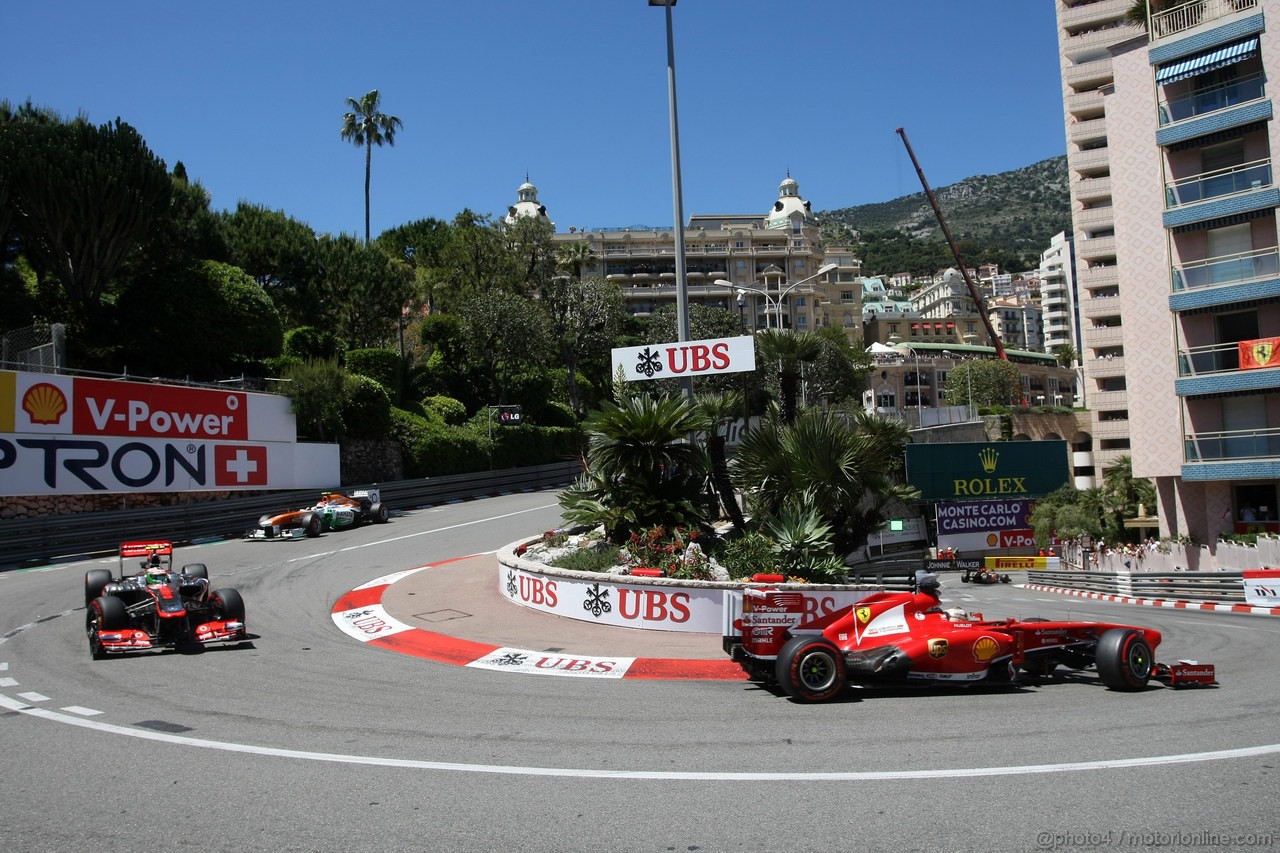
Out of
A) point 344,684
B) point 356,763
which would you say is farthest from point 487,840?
point 344,684

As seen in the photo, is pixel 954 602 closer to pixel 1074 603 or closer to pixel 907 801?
pixel 1074 603

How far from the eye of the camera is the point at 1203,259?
105 feet

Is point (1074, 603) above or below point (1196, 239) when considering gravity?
below

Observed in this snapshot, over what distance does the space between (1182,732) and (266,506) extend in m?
29.3

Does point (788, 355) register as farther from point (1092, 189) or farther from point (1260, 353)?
point (1092, 189)

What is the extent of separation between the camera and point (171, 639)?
1326 centimetres

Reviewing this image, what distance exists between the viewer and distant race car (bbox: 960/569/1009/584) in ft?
121

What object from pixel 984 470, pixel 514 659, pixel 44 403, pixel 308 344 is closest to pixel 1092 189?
pixel 984 470

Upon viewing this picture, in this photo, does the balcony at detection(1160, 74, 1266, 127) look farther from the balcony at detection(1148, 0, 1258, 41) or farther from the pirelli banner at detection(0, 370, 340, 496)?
the pirelli banner at detection(0, 370, 340, 496)

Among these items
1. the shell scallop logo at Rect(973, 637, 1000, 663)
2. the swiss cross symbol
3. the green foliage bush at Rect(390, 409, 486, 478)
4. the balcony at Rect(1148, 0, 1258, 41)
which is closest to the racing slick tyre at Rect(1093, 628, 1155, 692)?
the shell scallop logo at Rect(973, 637, 1000, 663)

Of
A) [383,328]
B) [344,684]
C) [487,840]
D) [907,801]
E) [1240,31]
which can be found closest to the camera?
[487,840]

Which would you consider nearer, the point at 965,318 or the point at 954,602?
the point at 954,602

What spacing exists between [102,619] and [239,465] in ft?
72.5

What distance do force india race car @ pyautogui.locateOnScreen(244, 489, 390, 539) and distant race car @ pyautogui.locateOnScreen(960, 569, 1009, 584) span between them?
2299 cm
